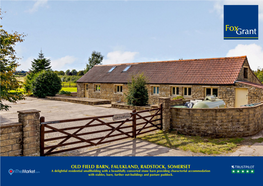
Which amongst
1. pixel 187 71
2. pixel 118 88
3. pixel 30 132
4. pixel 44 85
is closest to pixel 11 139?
pixel 30 132

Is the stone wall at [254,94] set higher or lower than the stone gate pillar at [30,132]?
higher

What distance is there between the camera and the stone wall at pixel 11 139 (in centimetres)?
606

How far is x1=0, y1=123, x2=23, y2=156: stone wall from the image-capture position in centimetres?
Result: 606

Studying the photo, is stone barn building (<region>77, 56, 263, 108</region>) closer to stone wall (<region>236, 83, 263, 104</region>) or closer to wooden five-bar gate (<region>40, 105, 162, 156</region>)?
stone wall (<region>236, 83, 263, 104</region>)

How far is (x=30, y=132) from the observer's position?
6.53m

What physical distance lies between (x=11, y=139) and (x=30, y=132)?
0.55m

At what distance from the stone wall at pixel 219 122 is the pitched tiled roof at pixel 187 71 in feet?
25.7

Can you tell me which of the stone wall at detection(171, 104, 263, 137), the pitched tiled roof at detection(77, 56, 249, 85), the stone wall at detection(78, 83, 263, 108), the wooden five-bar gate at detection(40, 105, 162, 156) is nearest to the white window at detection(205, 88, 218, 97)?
the stone wall at detection(78, 83, 263, 108)

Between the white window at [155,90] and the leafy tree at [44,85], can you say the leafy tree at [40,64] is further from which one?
the white window at [155,90]

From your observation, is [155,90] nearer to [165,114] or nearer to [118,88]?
[118,88]

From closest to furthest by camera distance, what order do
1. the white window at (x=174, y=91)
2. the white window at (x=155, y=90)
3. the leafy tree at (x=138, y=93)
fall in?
the leafy tree at (x=138, y=93) → the white window at (x=174, y=91) → the white window at (x=155, y=90)

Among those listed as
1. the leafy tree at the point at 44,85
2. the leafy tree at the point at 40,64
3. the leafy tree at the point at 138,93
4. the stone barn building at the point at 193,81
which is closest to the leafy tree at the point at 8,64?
the leafy tree at the point at 138,93

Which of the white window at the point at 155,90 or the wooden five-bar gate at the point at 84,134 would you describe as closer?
the wooden five-bar gate at the point at 84,134

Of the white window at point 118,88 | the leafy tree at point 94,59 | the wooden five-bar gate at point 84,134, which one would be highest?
the leafy tree at point 94,59
